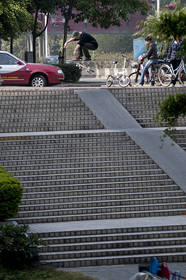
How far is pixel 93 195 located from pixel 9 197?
2.35m

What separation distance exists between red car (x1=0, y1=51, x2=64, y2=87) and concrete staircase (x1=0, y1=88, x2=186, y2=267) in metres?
7.01

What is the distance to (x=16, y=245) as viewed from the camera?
10.4 m

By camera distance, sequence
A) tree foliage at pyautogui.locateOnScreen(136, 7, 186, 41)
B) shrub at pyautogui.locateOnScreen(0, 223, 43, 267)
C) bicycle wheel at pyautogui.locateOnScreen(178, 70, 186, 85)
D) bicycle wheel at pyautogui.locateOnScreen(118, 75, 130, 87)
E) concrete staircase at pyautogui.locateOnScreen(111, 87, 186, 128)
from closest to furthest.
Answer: tree foliage at pyautogui.locateOnScreen(136, 7, 186, 41) → shrub at pyautogui.locateOnScreen(0, 223, 43, 267) → concrete staircase at pyautogui.locateOnScreen(111, 87, 186, 128) → bicycle wheel at pyautogui.locateOnScreen(178, 70, 186, 85) → bicycle wheel at pyautogui.locateOnScreen(118, 75, 130, 87)

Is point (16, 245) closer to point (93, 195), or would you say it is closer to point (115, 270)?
point (115, 270)

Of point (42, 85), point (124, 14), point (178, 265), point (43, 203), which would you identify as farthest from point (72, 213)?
point (124, 14)

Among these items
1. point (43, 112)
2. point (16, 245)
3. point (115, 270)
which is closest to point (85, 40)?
point (43, 112)

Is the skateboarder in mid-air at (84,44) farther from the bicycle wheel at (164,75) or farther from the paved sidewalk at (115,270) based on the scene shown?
the paved sidewalk at (115,270)

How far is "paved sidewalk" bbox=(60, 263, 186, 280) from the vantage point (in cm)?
1028

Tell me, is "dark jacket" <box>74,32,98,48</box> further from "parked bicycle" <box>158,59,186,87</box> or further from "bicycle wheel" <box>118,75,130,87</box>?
"parked bicycle" <box>158,59,186,87</box>

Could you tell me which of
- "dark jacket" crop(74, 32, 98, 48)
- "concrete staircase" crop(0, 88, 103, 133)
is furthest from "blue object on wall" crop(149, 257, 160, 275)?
"dark jacket" crop(74, 32, 98, 48)

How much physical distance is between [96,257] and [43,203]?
7.41ft

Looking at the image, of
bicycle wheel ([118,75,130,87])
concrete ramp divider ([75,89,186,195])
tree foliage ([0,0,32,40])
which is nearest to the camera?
concrete ramp divider ([75,89,186,195])

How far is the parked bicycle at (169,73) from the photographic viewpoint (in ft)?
67.4

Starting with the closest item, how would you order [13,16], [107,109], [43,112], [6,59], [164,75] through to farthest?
[43,112]
[107,109]
[164,75]
[6,59]
[13,16]
